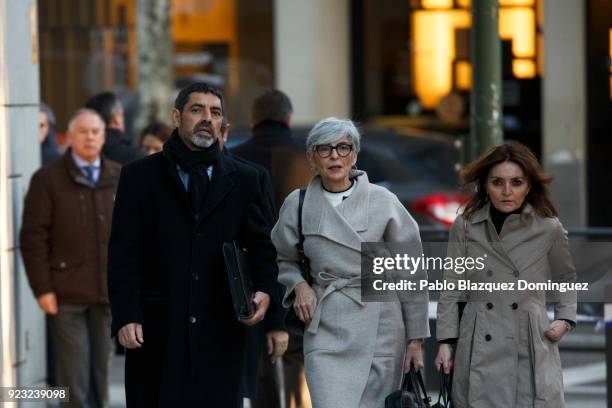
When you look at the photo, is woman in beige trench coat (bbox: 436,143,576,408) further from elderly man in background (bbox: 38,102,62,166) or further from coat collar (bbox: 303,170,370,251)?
elderly man in background (bbox: 38,102,62,166)

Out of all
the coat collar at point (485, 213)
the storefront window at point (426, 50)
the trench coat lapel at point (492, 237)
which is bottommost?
the trench coat lapel at point (492, 237)

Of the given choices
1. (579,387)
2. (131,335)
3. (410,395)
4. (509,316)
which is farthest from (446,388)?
(579,387)

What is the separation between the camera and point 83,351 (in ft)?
28.8

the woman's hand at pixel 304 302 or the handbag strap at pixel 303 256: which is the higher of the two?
the handbag strap at pixel 303 256

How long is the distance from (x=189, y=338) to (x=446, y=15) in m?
13.2

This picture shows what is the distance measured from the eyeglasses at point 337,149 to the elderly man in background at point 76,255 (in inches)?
108

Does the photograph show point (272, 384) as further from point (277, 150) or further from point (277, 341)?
point (277, 341)

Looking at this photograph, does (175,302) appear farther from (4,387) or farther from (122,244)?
(4,387)

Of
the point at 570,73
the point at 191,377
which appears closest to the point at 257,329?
the point at 191,377

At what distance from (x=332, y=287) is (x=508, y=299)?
770 millimetres

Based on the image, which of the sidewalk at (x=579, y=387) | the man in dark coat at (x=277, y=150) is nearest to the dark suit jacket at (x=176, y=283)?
the man in dark coat at (x=277, y=150)

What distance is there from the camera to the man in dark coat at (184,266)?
645 centimetres

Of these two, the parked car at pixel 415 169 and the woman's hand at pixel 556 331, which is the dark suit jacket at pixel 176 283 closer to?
the woman's hand at pixel 556 331

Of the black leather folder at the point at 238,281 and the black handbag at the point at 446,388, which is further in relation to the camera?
the black leather folder at the point at 238,281
